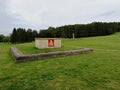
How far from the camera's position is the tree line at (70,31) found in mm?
44125

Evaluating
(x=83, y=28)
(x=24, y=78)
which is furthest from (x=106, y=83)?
(x=83, y=28)

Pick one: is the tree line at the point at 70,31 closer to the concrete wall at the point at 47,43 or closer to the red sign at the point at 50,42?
the concrete wall at the point at 47,43

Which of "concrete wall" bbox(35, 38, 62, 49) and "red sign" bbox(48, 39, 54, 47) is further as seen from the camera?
"red sign" bbox(48, 39, 54, 47)

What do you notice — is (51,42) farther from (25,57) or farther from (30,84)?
(30,84)

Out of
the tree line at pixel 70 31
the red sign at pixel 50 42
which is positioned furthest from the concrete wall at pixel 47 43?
the tree line at pixel 70 31

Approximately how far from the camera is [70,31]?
44.4 m

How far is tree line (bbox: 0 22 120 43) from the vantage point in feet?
145

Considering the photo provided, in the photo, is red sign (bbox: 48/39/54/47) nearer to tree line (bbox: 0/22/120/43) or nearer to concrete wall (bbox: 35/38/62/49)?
concrete wall (bbox: 35/38/62/49)

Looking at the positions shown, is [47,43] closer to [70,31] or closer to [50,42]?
[50,42]

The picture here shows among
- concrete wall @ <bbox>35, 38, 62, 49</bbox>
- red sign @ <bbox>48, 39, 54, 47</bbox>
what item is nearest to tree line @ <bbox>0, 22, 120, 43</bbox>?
concrete wall @ <bbox>35, 38, 62, 49</bbox>

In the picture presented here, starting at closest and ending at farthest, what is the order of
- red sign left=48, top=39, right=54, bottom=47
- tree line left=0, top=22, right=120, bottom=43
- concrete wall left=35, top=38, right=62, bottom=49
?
concrete wall left=35, top=38, right=62, bottom=49 → red sign left=48, top=39, right=54, bottom=47 → tree line left=0, top=22, right=120, bottom=43

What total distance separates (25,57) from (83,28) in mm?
39497

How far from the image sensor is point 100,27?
44312mm

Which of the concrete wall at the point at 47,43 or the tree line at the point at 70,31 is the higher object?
the tree line at the point at 70,31
